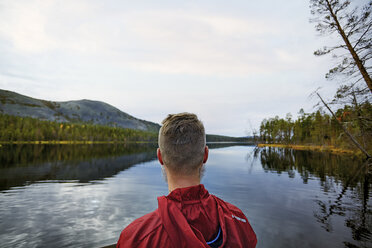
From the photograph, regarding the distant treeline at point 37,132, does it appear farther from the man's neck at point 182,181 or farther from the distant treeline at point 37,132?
the man's neck at point 182,181

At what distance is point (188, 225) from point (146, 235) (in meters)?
0.34

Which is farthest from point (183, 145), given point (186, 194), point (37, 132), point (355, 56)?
point (37, 132)

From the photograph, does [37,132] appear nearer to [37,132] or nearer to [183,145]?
[37,132]

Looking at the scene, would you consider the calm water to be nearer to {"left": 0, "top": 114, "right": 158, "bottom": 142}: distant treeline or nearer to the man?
the man

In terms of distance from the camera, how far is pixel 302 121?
108 m

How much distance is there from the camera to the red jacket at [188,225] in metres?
1.51

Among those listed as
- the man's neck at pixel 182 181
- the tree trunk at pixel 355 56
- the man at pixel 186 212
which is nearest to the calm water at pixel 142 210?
the tree trunk at pixel 355 56

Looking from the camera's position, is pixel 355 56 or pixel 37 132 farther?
pixel 37 132

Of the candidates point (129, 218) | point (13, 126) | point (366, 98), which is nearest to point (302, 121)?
point (366, 98)

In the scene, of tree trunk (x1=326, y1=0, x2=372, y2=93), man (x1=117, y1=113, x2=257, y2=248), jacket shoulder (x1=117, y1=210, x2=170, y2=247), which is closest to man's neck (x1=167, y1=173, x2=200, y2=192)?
man (x1=117, y1=113, x2=257, y2=248)

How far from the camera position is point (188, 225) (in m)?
1.54

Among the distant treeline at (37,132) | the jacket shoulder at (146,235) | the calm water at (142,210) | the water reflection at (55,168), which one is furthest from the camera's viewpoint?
the distant treeline at (37,132)

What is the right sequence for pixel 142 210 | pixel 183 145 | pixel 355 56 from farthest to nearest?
pixel 142 210 < pixel 355 56 < pixel 183 145

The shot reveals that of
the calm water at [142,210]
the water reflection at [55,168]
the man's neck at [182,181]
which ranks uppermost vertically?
the man's neck at [182,181]
